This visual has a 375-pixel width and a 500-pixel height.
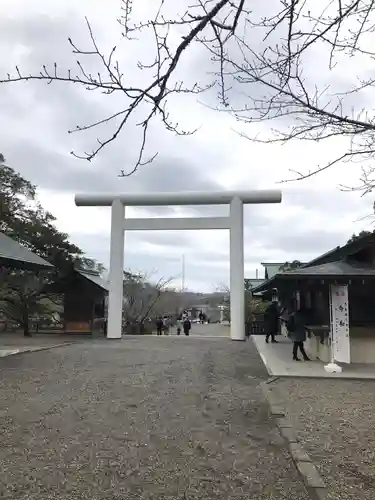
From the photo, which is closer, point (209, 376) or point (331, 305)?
point (209, 376)

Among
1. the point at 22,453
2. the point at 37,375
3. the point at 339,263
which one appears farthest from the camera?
the point at 339,263

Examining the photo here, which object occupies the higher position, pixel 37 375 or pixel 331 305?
pixel 331 305

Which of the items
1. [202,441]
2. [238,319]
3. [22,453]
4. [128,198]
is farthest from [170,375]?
[128,198]

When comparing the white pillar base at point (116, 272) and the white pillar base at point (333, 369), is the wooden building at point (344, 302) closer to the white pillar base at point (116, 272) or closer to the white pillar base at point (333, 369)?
the white pillar base at point (333, 369)

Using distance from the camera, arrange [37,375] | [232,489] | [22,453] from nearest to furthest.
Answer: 1. [232,489]
2. [22,453]
3. [37,375]

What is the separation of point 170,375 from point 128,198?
12.1 m

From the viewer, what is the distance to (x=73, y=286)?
2372cm

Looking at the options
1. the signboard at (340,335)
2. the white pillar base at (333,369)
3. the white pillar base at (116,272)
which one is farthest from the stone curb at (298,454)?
the white pillar base at (116,272)

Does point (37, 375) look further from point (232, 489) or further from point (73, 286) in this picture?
point (73, 286)

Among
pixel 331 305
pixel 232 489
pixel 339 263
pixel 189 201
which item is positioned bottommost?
pixel 232 489

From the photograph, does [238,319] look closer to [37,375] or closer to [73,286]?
[73,286]

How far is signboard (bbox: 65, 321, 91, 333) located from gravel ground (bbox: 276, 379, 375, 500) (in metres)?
15.2

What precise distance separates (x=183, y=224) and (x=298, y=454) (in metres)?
16.5

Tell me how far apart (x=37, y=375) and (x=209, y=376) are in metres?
3.69
